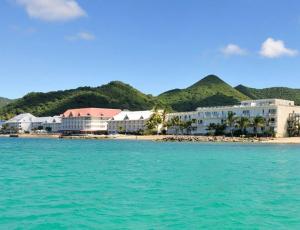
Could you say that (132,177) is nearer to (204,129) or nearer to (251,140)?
(251,140)

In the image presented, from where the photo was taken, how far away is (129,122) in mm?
162250

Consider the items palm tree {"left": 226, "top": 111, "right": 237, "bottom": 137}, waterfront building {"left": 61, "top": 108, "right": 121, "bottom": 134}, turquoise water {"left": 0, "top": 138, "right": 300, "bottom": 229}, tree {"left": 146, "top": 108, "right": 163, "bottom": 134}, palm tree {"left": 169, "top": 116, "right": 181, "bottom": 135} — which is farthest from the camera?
waterfront building {"left": 61, "top": 108, "right": 121, "bottom": 134}

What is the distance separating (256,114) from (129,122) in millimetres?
59507

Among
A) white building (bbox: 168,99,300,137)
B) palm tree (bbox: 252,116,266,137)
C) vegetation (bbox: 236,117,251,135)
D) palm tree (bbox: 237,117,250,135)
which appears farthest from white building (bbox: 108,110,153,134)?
palm tree (bbox: 252,116,266,137)

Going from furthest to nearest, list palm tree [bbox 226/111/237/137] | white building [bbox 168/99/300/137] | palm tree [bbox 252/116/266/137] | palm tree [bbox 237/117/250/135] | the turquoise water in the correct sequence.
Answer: palm tree [bbox 226/111/237/137] → palm tree [bbox 237/117/250/135] → white building [bbox 168/99/300/137] → palm tree [bbox 252/116/266/137] → the turquoise water

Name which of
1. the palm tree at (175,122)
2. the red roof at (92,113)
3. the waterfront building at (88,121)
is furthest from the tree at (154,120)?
the red roof at (92,113)

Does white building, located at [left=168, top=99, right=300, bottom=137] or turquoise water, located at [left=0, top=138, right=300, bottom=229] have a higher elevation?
white building, located at [left=168, top=99, right=300, bottom=137]

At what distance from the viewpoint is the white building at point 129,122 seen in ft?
516

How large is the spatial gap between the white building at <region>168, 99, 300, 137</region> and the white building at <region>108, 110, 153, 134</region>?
24.6m

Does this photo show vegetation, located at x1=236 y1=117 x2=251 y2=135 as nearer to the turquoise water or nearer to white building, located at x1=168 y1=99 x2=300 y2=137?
white building, located at x1=168 y1=99 x2=300 y2=137

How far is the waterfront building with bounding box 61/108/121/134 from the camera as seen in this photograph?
569 ft

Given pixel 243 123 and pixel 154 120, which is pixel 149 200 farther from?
pixel 154 120

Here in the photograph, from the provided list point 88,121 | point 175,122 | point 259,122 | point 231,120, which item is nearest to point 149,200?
point 259,122

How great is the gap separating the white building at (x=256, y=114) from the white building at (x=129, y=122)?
24.6 m
